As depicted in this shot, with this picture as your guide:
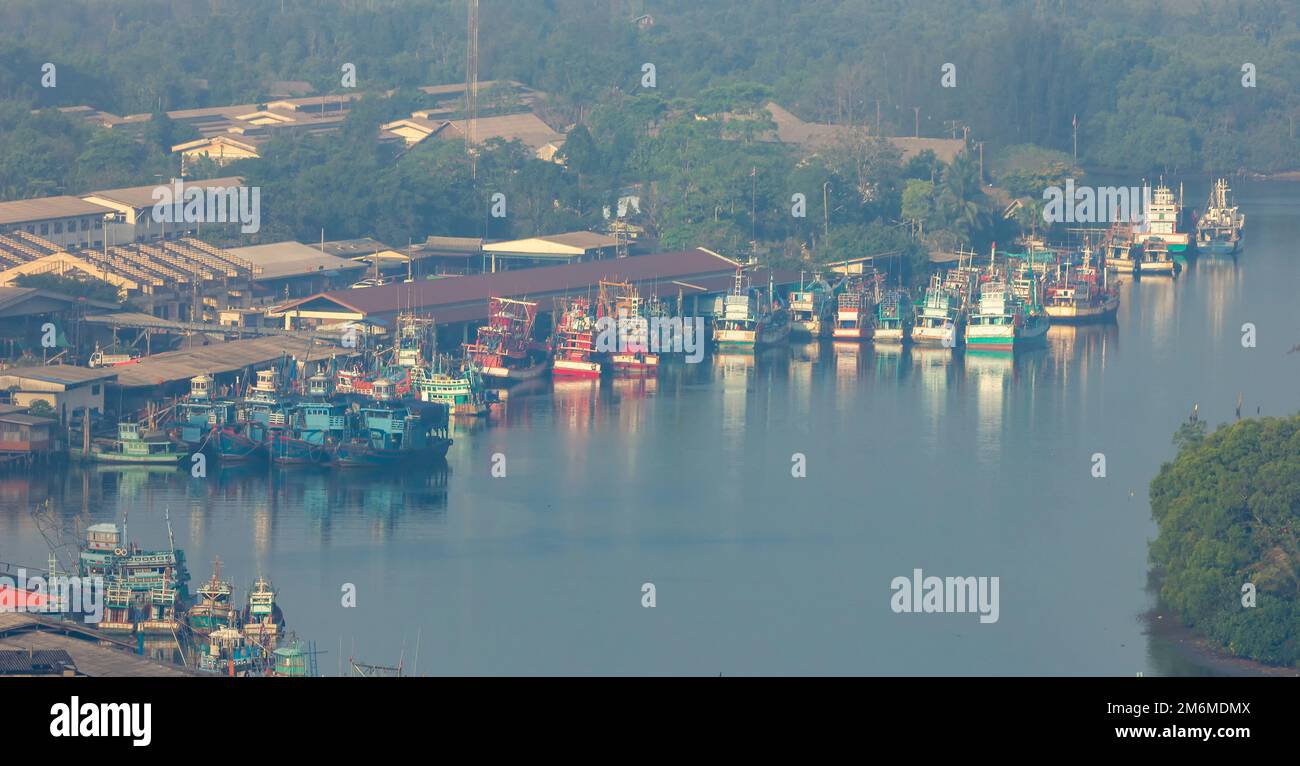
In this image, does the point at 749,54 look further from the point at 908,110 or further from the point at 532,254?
the point at 532,254

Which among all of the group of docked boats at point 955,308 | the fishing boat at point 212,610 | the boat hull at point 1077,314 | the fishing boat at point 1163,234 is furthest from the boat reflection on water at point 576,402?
the fishing boat at point 1163,234

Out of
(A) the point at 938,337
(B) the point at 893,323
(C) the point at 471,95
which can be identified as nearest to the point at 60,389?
(B) the point at 893,323

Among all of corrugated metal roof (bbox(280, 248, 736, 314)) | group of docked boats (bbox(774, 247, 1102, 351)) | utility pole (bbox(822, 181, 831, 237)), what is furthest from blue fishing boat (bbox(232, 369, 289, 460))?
utility pole (bbox(822, 181, 831, 237))

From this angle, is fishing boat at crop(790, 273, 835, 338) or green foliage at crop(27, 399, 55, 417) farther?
fishing boat at crop(790, 273, 835, 338)

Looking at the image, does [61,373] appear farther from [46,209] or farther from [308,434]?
[46,209]

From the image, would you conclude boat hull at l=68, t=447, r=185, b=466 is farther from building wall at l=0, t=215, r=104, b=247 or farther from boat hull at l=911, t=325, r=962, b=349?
boat hull at l=911, t=325, r=962, b=349

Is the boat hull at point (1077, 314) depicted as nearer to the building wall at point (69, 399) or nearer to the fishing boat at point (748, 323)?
the fishing boat at point (748, 323)

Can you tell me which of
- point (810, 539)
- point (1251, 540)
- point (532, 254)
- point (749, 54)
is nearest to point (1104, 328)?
point (532, 254)
